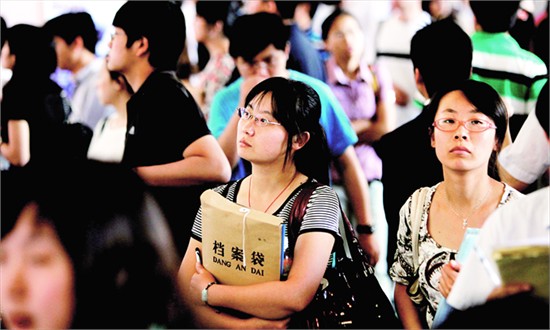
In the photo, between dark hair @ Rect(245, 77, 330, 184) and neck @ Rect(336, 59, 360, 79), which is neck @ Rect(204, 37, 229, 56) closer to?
neck @ Rect(336, 59, 360, 79)

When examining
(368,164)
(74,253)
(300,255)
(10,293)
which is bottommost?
(368,164)

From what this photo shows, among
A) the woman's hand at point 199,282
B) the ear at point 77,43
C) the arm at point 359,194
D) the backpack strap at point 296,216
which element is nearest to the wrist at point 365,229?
the arm at point 359,194

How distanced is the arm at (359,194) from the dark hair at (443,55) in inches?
18.3

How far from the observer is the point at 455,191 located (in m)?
2.11

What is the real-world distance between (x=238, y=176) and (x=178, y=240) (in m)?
0.50

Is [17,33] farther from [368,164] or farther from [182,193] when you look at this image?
[368,164]

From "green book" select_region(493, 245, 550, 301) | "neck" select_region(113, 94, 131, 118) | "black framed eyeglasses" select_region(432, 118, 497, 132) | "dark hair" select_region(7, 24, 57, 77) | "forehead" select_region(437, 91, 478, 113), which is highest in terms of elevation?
"forehead" select_region(437, 91, 478, 113)

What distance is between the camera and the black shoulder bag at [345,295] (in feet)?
6.66

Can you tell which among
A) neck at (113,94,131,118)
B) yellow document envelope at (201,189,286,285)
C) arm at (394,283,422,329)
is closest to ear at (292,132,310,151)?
yellow document envelope at (201,189,286,285)

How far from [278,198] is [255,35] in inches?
37.2

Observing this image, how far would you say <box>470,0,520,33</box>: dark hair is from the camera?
9.41 feet

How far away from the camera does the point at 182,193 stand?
2.59 m

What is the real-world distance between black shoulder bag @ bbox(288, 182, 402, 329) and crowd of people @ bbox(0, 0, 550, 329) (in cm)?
3

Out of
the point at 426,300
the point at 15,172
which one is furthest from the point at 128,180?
the point at 426,300
